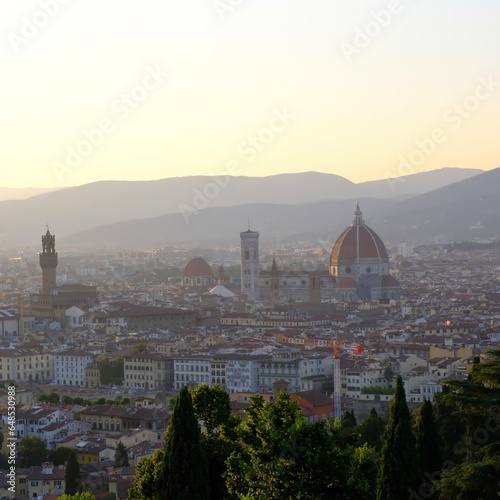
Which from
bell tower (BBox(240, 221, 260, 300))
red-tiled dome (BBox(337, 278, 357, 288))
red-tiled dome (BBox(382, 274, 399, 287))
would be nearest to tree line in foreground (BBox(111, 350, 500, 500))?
red-tiled dome (BBox(337, 278, 357, 288))

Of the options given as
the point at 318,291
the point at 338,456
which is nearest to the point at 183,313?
the point at 318,291

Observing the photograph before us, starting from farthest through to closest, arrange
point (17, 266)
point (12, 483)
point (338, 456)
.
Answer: point (17, 266), point (12, 483), point (338, 456)

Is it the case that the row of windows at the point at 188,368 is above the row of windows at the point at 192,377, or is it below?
above

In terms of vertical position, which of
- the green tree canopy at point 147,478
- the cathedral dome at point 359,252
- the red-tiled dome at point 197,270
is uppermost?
the cathedral dome at point 359,252

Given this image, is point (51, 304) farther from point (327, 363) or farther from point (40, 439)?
point (40, 439)

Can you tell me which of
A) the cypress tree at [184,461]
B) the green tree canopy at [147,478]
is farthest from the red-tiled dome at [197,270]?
the cypress tree at [184,461]

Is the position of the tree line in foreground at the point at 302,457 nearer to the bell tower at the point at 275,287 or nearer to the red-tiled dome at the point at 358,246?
the bell tower at the point at 275,287

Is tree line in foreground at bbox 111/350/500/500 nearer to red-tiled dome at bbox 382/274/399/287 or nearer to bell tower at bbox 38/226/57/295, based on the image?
bell tower at bbox 38/226/57/295
